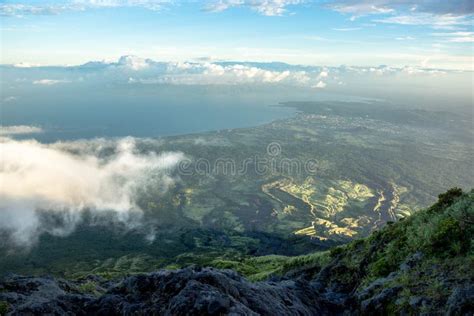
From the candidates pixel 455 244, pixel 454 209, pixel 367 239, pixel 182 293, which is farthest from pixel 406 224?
pixel 182 293

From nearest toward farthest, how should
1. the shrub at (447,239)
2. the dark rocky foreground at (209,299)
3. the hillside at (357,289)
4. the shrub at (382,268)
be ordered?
the hillside at (357,289)
the dark rocky foreground at (209,299)
the shrub at (447,239)
the shrub at (382,268)

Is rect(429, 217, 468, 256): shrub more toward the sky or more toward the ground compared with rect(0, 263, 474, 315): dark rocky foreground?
more toward the sky

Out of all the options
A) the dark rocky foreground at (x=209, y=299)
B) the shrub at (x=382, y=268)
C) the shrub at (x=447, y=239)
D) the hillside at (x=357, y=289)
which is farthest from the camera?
the shrub at (x=382, y=268)

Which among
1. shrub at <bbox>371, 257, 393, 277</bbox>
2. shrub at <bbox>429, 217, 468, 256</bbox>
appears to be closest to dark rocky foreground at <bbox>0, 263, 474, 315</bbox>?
shrub at <bbox>371, 257, 393, 277</bbox>

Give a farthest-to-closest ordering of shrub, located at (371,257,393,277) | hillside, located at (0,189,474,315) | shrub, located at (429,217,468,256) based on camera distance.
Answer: shrub, located at (371,257,393,277), shrub, located at (429,217,468,256), hillside, located at (0,189,474,315)

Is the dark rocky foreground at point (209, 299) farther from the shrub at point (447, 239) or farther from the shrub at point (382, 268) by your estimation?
the shrub at point (447, 239)

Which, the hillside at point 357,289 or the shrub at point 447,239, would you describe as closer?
the hillside at point 357,289

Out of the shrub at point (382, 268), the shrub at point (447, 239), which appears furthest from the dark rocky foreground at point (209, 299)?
the shrub at point (447, 239)

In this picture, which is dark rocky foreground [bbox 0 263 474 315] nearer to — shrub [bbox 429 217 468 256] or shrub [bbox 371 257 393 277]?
shrub [bbox 371 257 393 277]

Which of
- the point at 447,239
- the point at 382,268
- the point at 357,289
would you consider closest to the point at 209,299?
the point at 357,289

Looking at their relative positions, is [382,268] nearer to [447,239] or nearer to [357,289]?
[357,289]
